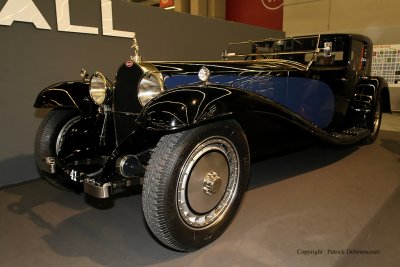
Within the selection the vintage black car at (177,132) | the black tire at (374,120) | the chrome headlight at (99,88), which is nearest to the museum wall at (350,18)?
the black tire at (374,120)

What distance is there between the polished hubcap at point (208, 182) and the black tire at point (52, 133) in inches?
46.3

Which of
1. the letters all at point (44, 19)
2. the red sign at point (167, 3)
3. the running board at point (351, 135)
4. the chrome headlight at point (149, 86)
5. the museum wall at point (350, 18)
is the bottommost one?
the running board at point (351, 135)

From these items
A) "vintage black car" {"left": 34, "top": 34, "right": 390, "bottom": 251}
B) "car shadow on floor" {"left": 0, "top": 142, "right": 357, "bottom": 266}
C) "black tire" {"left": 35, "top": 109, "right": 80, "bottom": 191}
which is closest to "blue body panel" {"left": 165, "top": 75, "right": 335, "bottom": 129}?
"vintage black car" {"left": 34, "top": 34, "right": 390, "bottom": 251}

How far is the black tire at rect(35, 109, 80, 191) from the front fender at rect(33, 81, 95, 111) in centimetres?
9

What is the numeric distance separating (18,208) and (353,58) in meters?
3.70

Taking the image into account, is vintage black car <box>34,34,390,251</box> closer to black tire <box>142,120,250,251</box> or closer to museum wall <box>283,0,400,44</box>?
black tire <box>142,120,250,251</box>

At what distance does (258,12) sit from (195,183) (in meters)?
8.89

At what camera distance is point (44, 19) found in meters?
3.02

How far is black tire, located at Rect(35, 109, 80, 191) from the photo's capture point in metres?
2.34

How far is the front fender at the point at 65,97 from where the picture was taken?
93.7 inches

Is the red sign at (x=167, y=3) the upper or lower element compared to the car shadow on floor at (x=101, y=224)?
upper

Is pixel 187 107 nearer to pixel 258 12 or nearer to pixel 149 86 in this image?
pixel 149 86

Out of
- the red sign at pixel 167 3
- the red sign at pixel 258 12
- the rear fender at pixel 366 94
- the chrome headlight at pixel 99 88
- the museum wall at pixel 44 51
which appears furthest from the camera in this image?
the red sign at pixel 167 3

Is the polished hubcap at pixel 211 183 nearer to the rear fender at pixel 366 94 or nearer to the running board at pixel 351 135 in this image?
the running board at pixel 351 135
